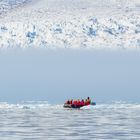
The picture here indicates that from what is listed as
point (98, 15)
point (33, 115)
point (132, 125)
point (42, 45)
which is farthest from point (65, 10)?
point (132, 125)

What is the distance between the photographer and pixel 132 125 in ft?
147

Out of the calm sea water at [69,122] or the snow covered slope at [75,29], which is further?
the snow covered slope at [75,29]

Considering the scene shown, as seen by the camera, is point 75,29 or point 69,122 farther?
point 75,29

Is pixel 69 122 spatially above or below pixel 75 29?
below

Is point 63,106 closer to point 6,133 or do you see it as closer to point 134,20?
point 6,133

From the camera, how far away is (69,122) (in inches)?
1868

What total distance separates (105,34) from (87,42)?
2845 mm

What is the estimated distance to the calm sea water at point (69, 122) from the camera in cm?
3966

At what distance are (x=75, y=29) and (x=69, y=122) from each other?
63076 millimetres

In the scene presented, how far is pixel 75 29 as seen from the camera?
109938 mm

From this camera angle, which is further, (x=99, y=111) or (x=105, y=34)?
(x=105, y=34)

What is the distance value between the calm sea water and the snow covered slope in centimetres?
4410

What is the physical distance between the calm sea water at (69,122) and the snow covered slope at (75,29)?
44095 mm

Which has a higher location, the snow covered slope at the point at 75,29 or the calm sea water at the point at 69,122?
the snow covered slope at the point at 75,29
